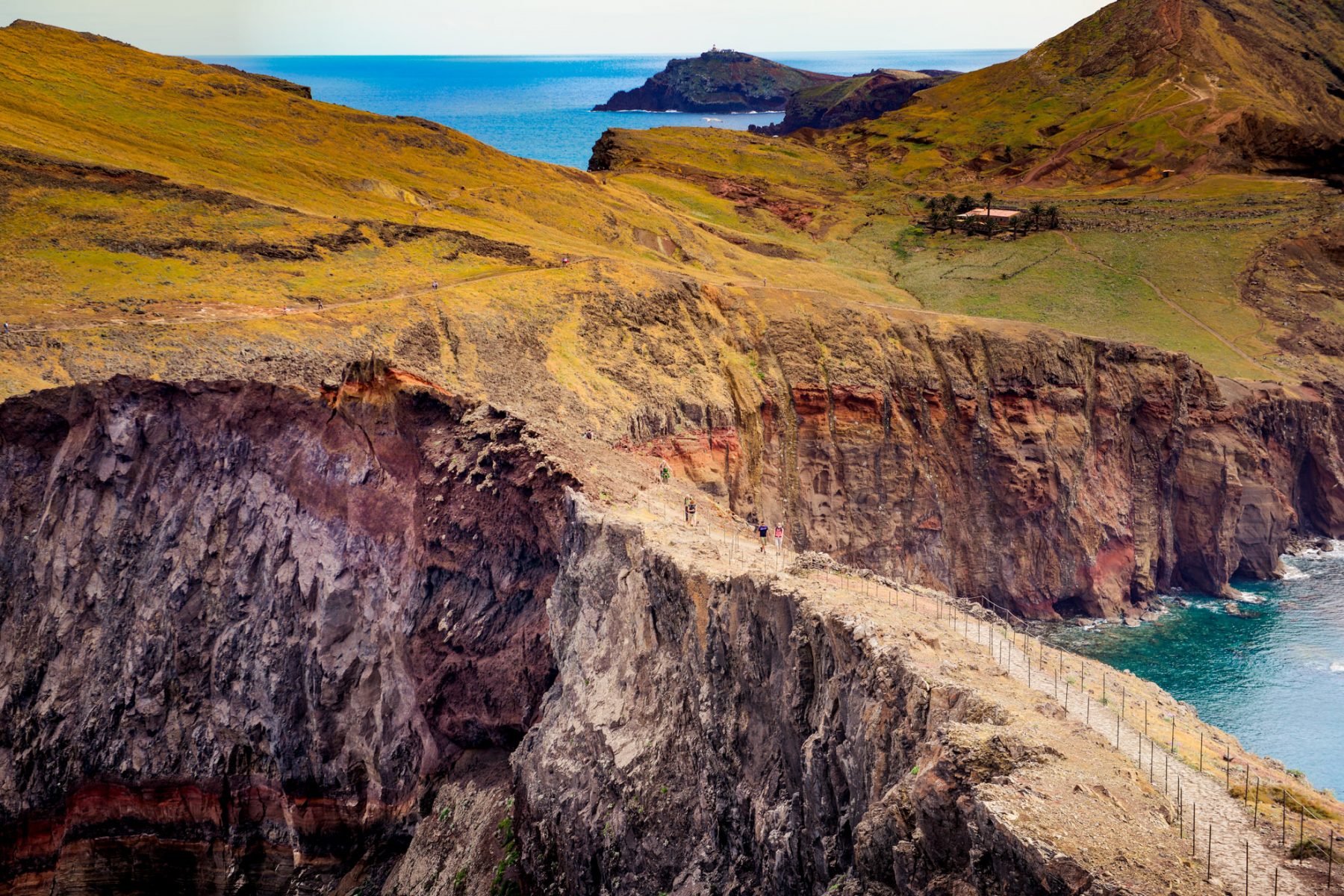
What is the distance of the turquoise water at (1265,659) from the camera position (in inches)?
2133

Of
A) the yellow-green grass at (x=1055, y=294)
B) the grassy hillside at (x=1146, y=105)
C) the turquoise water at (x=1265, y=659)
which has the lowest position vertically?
the turquoise water at (x=1265, y=659)

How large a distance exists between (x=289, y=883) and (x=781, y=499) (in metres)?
32.9

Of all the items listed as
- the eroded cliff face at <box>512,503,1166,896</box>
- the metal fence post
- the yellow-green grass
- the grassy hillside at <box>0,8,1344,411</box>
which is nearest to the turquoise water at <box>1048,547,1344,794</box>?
the yellow-green grass

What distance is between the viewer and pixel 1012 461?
221 ft

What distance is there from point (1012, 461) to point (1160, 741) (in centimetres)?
4363

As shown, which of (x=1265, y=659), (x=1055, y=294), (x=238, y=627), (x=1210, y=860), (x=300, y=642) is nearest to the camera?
(x=1210, y=860)

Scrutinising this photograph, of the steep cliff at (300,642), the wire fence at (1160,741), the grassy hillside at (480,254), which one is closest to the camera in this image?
the wire fence at (1160,741)

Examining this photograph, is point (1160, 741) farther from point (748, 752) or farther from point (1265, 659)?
point (1265, 659)

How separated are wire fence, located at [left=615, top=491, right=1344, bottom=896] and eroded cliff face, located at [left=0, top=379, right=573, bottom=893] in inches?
433

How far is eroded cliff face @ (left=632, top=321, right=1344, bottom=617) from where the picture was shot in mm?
64500

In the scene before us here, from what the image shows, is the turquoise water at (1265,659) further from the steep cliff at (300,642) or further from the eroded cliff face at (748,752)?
the steep cliff at (300,642)

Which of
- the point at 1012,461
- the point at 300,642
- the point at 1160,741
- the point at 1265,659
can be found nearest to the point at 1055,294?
the point at 1012,461

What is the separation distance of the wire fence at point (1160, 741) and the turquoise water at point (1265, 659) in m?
26.2

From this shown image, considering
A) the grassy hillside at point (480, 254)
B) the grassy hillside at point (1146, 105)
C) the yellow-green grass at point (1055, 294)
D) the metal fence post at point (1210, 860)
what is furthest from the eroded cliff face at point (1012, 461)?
the grassy hillside at point (1146, 105)
